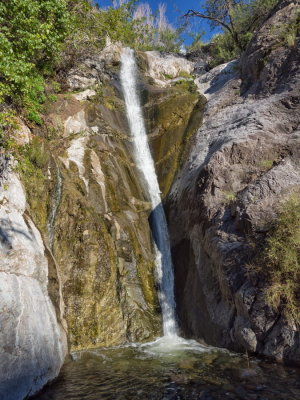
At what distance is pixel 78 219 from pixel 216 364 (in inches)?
238

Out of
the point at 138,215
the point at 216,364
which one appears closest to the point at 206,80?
the point at 138,215

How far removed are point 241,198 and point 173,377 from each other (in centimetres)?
479

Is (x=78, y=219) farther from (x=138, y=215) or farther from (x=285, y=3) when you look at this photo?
(x=285, y=3)

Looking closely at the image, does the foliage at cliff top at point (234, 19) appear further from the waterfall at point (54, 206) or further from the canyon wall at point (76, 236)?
the waterfall at point (54, 206)

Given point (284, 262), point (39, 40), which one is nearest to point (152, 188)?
point (39, 40)

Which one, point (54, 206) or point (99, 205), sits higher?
point (99, 205)

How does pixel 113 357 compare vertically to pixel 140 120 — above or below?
below

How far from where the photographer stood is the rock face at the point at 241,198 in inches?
273

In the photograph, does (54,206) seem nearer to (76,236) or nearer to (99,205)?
(76,236)

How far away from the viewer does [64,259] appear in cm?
931

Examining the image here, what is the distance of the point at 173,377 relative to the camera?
19.5 ft

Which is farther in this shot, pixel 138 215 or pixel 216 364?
pixel 138 215

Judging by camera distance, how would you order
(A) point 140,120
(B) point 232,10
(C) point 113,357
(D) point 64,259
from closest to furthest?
(C) point 113,357, (D) point 64,259, (A) point 140,120, (B) point 232,10

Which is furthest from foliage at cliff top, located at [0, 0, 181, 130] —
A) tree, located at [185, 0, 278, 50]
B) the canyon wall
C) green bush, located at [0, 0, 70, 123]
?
tree, located at [185, 0, 278, 50]
